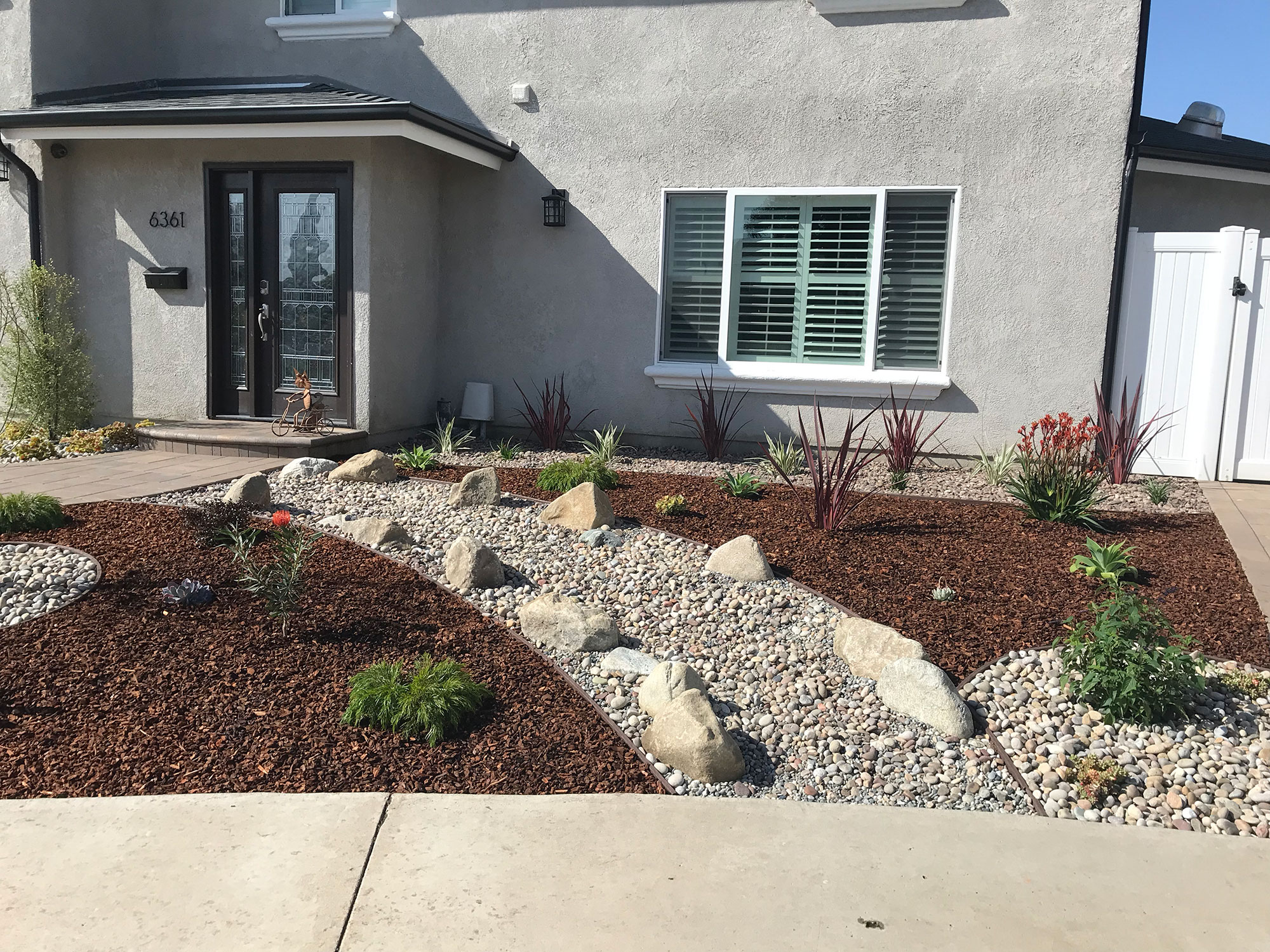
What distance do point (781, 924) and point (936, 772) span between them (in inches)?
45.0

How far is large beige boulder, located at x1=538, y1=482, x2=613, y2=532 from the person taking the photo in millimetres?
5625

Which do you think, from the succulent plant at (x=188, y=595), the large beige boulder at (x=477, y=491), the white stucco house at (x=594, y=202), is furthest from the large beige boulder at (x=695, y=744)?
the white stucco house at (x=594, y=202)

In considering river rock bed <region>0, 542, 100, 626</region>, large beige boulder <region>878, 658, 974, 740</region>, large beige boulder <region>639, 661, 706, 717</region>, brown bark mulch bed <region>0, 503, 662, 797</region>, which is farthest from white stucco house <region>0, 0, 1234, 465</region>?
large beige boulder <region>639, 661, 706, 717</region>

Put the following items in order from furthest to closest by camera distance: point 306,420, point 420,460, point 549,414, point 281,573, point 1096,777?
point 549,414
point 306,420
point 420,460
point 281,573
point 1096,777

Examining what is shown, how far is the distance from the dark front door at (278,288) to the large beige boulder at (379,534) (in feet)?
11.6

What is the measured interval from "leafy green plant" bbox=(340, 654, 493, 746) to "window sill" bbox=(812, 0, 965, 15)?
22.6 ft

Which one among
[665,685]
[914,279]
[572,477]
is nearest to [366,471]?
[572,477]

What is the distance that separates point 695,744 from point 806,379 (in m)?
5.78

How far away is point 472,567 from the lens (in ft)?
15.1

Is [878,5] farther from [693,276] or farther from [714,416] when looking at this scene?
[714,416]

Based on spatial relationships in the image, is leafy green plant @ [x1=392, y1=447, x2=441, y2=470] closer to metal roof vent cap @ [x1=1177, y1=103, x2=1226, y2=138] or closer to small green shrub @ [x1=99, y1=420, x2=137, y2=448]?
small green shrub @ [x1=99, y1=420, x2=137, y2=448]

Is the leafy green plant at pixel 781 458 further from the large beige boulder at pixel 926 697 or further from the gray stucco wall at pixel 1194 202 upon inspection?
the gray stucco wall at pixel 1194 202

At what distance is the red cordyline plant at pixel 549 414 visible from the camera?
891cm

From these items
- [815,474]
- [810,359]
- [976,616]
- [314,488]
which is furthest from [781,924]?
[810,359]
